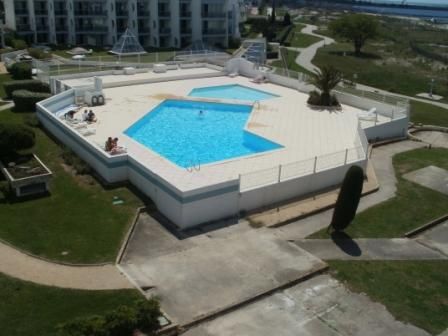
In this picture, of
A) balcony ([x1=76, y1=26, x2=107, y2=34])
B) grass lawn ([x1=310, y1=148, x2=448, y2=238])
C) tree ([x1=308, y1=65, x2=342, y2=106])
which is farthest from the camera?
balcony ([x1=76, y1=26, x2=107, y2=34])

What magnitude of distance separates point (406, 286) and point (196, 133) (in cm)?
1604

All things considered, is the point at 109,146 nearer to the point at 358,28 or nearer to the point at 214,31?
the point at 214,31

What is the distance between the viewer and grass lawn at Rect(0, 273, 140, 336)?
503 inches

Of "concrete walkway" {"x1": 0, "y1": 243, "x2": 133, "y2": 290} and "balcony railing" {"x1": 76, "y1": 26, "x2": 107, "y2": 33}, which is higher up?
"balcony railing" {"x1": 76, "y1": 26, "x2": 107, "y2": 33}

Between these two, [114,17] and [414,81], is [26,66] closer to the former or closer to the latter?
[114,17]

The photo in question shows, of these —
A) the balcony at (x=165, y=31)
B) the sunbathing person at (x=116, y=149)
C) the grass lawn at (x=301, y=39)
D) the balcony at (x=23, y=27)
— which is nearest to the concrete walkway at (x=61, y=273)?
the sunbathing person at (x=116, y=149)

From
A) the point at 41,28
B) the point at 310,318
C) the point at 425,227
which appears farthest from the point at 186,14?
the point at 310,318

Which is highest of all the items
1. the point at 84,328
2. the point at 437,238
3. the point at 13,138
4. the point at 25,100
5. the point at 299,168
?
the point at 13,138

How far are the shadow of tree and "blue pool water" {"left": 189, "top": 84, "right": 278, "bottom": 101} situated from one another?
62.8ft

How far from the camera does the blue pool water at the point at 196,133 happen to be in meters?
25.7

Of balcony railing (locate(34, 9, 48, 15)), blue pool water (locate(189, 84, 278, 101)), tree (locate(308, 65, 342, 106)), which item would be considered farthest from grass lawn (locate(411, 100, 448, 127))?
balcony railing (locate(34, 9, 48, 15))

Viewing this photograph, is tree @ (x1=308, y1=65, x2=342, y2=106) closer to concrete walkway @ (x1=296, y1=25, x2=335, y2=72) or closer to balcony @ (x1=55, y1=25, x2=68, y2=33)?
concrete walkway @ (x1=296, y1=25, x2=335, y2=72)

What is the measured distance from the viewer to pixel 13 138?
72.3 feet

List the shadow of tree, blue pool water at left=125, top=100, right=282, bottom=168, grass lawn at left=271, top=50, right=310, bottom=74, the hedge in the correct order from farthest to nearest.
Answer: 1. grass lawn at left=271, top=50, right=310, bottom=74
2. the hedge
3. blue pool water at left=125, top=100, right=282, bottom=168
4. the shadow of tree
